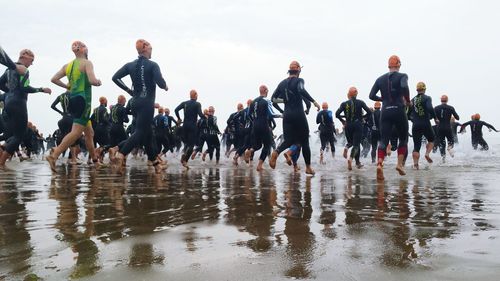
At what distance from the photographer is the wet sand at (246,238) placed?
1.60 meters

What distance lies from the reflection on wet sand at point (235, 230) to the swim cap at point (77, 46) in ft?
10.6

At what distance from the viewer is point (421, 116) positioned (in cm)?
1001

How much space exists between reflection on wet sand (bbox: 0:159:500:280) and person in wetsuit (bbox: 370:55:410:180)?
357 centimetres

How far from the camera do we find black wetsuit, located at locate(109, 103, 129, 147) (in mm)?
11523

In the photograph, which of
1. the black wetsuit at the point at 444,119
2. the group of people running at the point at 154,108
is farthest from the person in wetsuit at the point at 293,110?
the black wetsuit at the point at 444,119

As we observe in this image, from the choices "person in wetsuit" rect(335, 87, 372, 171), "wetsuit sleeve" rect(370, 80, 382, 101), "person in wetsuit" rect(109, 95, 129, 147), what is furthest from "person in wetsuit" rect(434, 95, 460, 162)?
"person in wetsuit" rect(109, 95, 129, 147)

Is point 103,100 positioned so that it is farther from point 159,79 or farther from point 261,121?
point 159,79

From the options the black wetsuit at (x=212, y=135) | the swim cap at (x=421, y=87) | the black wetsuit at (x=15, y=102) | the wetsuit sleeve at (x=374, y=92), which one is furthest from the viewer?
the black wetsuit at (x=212, y=135)

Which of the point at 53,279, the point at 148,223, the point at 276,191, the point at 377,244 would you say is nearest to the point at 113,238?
the point at 148,223

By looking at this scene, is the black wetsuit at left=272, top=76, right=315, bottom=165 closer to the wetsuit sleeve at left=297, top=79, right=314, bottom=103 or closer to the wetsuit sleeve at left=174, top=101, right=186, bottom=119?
the wetsuit sleeve at left=297, top=79, right=314, bottom=103

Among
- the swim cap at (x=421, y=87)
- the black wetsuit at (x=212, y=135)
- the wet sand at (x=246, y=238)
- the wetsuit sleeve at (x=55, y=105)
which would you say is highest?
the swim cap at (x=421, y=87)

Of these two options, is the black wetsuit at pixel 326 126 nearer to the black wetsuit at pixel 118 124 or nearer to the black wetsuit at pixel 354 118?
the black wetsuit at pixel 354 118

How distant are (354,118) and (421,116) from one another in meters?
1.68

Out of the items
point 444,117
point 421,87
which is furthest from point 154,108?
point 444,117
